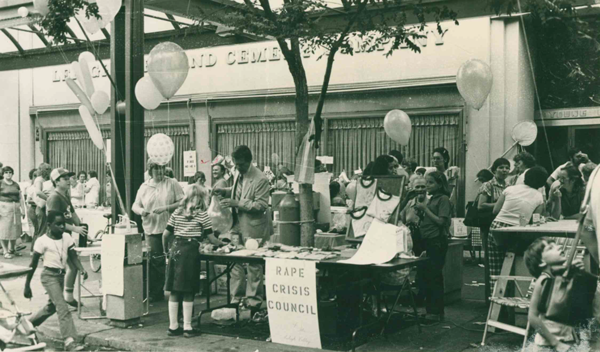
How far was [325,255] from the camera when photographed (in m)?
7.78

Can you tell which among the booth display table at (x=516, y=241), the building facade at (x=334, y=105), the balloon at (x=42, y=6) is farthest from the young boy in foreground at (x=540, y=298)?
the building facade at (x=334, y=105)

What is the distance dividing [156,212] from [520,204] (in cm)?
472

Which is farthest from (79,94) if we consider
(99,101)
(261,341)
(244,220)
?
(261,341)

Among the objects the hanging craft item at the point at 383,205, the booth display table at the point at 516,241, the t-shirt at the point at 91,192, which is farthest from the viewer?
the t-shirt at the point at 91,192

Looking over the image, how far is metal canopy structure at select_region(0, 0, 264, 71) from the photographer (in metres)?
13.4

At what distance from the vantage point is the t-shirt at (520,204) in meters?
8.27

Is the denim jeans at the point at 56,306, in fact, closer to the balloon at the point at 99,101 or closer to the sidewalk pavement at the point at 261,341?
the sidewalk pavement at the point at 261,341

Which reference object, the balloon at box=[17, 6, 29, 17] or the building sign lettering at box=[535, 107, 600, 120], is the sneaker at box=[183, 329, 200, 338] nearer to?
the balloon at box=[17, 6, 29, 17]

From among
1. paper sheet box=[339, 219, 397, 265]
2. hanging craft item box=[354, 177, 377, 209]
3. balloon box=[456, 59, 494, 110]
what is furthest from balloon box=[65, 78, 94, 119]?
balloon box=[456, 59, 494, 110]

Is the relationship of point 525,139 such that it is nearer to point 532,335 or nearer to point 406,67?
point 406,67

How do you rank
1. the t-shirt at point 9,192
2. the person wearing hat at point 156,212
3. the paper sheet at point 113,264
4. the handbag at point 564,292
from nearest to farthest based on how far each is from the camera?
1. the handbag at point 564,292
2. the paper sheet at point 113,264
3. the person wearing hat at point 156,212
4. the t-shirt at point 9,192

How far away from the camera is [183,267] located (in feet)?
26.3

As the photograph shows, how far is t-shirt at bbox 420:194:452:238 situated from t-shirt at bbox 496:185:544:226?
62cm

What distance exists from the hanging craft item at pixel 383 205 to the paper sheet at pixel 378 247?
1274mm
